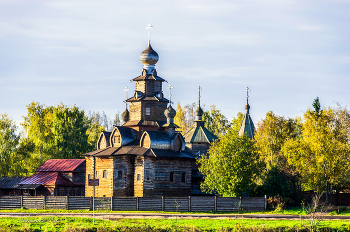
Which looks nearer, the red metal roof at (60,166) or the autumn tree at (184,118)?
the red metal roof at (60,166)

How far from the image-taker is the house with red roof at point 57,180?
60969 mm

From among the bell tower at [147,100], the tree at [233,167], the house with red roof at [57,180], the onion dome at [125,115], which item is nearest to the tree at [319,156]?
the tree at [233,167]

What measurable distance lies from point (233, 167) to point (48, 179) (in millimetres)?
26616

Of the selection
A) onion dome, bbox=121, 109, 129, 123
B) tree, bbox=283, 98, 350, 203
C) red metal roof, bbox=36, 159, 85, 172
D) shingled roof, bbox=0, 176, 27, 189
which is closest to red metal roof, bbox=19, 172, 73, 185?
red metal roof, bbox=36, 159, 85, 172

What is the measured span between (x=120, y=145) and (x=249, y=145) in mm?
15749

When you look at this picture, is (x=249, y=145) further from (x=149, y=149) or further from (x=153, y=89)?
(x=153, y=89)

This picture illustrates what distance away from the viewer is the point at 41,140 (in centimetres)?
7488

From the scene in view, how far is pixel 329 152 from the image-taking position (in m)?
44.8

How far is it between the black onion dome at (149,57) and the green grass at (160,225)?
29021 mm

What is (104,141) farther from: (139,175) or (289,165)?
(289,165)

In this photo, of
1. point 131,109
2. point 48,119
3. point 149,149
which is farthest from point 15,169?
point 149,149

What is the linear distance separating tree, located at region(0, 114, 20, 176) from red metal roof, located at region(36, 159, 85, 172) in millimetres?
5670

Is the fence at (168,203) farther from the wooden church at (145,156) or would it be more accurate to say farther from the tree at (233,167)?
the wooden church at (145,156)

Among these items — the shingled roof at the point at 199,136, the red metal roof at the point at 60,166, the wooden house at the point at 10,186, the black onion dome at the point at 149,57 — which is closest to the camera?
the black onion dome at the point at 149,57
